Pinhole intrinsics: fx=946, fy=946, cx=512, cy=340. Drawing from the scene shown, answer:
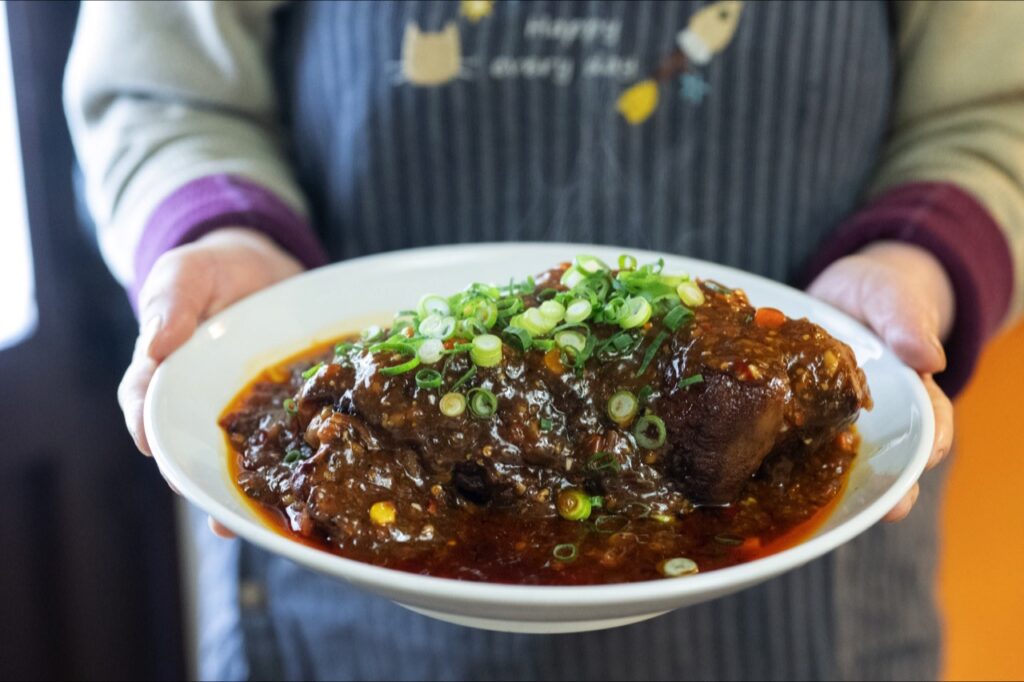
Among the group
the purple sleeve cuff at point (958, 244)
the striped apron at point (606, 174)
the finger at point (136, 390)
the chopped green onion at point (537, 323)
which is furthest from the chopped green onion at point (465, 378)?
the purple sleeve cuff at point (958, 244)

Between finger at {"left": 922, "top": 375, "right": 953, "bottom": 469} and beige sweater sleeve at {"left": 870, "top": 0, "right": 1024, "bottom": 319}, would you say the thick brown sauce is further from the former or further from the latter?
beige sweater sleeve at {"left": 870, "top": 0, "right": 1024, "bottom": 319}

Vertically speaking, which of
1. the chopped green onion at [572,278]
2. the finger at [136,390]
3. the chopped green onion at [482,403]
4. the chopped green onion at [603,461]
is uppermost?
the chopped green onion at [572,278]

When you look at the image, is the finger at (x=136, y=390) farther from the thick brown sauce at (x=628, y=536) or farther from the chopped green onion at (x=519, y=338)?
the chopped green onion at (x=519, y=338)

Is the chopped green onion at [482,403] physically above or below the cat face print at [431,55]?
below

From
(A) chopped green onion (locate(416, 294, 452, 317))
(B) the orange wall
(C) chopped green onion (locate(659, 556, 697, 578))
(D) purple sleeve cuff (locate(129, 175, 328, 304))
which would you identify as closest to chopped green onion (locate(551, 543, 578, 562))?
(C) chopped green onion (locate(659, 556, 697, 578))

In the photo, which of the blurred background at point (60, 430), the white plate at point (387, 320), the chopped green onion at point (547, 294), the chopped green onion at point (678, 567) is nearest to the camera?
the white plate at point (387, 320)

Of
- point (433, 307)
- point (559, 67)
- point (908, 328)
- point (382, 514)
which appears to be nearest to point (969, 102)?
point (908, 328)

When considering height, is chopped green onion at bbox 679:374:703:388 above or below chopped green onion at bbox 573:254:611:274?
below
